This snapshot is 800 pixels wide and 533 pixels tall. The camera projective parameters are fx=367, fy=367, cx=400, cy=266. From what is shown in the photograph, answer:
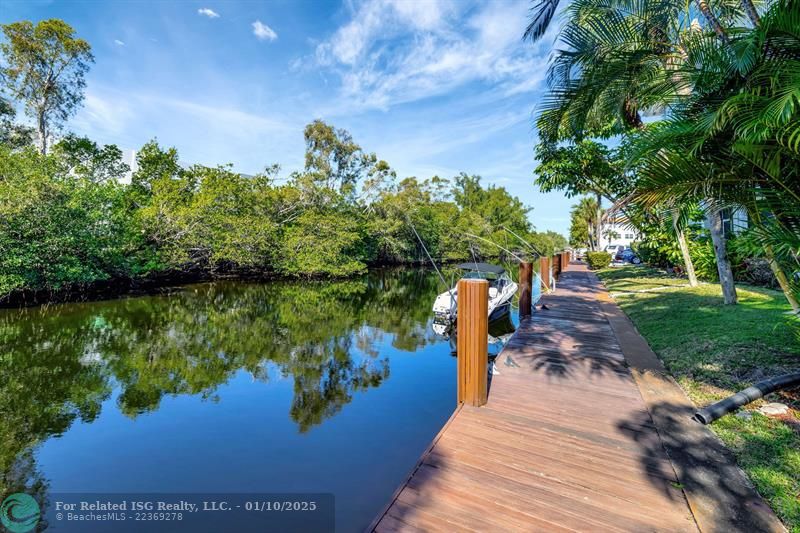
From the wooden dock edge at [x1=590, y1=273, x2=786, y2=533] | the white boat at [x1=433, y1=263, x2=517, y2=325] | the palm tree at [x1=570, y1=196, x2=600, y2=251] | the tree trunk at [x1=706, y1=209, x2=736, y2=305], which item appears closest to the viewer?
the wooden dock edge at [x1=590, y1=273, x2=786, y2=533]

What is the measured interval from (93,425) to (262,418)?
2.16m

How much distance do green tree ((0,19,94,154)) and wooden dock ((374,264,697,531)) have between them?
90.3 feet

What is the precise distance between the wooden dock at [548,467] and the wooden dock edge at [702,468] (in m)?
0.08

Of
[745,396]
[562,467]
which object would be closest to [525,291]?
[745,396]

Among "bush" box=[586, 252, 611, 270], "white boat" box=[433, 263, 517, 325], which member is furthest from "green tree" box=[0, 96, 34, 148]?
"bush" box=[586, 252, 611, 270]

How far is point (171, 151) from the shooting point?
72.6 feet

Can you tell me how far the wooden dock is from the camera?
7.40 ft

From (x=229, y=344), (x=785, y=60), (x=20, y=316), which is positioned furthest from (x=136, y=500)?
(x=20, y=316)

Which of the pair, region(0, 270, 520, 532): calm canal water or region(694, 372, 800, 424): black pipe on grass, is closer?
region(694, 372, 800, 424): black pipe on grass

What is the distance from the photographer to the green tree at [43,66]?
1859 centimetres

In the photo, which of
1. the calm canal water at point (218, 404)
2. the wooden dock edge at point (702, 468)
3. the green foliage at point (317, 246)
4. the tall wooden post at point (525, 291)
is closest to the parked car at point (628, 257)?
the green foliage at point (317, 246)

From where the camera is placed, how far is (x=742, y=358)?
15.2 ft

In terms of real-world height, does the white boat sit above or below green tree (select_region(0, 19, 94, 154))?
below

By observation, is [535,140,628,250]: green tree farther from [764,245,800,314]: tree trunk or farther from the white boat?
[764,245,800,314]: tree trunk
